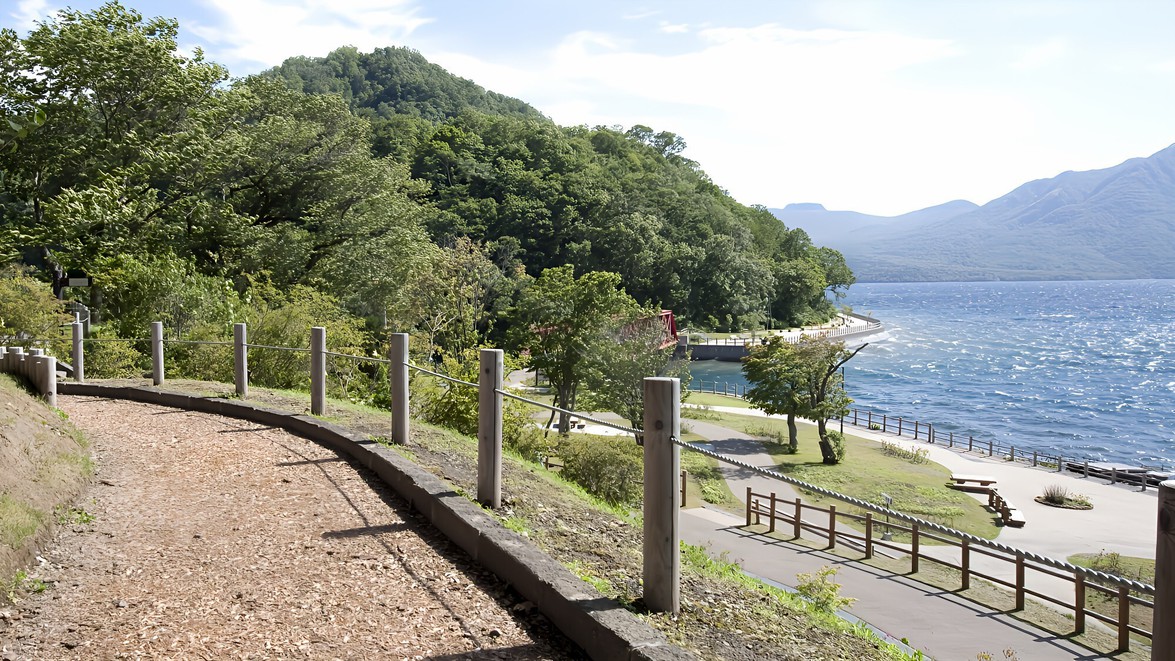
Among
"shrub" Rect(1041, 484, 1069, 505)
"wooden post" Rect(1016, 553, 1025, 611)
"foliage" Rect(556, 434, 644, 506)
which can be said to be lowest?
"shrub" Rect(1041, 484, 1069, 505)

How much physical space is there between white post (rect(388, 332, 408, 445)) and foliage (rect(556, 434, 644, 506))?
1103cm

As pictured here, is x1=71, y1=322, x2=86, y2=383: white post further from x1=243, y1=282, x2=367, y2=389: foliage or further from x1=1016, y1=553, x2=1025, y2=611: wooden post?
x1=1016, y1=553, x2=1025, y2=611: wooden post

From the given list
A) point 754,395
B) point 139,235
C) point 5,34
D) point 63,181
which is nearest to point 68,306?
point 139,235

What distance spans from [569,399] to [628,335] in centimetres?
Answer: 419

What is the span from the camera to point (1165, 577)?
2.18 meters

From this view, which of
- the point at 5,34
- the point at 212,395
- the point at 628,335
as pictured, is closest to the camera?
the point at 212,395

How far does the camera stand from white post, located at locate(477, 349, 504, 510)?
570cm

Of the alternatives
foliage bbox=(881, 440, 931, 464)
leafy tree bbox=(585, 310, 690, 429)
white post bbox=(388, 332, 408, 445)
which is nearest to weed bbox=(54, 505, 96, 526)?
white post bbox=(388, 332, 408, 445)

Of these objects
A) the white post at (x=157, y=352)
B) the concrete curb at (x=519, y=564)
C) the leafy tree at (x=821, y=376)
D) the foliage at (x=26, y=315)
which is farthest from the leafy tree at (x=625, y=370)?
the concrete curb at (x=519, y=564)

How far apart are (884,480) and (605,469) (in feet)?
52.2

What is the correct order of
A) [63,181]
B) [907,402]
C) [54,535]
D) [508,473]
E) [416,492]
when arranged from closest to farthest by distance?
1. [54,535]
2. [416,492]
3. [508,473]
4. [63,181]
5. [907,402]

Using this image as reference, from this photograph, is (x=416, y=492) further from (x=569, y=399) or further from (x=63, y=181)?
(x=569, y=399)

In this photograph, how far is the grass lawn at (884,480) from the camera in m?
27.1

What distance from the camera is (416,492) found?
243 inches
